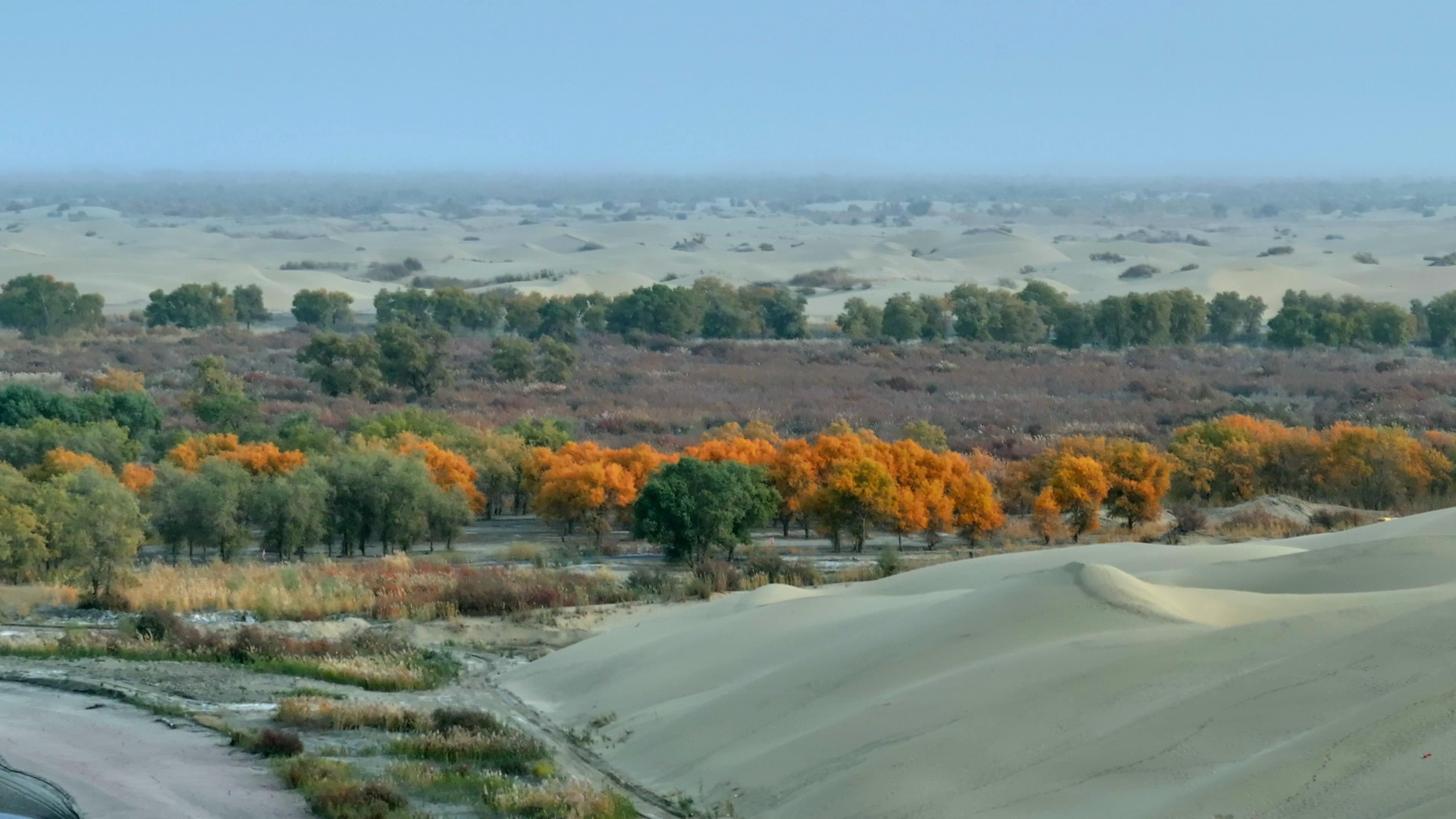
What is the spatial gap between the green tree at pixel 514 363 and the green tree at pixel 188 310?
22324 mm

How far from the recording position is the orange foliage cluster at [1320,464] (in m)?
28.6

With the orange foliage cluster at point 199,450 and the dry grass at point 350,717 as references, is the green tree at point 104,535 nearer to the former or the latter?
the orange foliage cluster at point 199,450

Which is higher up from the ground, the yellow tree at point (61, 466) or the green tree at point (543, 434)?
the yellow tree at point (61, 466)

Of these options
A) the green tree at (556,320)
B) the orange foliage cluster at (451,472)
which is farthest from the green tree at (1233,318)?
the orange foliage cluster at (451,472)

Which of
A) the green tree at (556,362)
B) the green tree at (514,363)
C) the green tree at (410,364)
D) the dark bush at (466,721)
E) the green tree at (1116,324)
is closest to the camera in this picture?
the dark bush at (466,721)

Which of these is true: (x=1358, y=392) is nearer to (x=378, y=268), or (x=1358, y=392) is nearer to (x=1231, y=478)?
(x=1231, y=478)

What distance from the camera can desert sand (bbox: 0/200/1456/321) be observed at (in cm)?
9125

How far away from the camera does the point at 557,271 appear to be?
4092 inches

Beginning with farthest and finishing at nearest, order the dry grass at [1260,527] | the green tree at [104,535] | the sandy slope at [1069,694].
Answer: the dry grass at [1260,527]
the green tree at [104,535]
the sandy slope at [1069,694]

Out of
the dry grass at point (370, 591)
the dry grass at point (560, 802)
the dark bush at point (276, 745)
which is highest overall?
the dry grass at point (560, 802)

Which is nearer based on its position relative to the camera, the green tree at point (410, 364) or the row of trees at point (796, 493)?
the row of trees at point (796, 493)

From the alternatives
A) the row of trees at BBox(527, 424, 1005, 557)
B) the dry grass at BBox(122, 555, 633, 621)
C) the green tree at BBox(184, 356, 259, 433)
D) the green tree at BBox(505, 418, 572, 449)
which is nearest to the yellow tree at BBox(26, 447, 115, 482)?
the dry grass at BBox(122, 555, 633, 621)

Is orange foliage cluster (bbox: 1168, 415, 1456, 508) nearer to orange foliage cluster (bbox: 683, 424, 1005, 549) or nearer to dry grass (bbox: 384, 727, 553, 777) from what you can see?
orange foliage cluster (bbox: 683, 424, 1005, 549)

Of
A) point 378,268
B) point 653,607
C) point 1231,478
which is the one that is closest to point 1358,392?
point 1231,478
